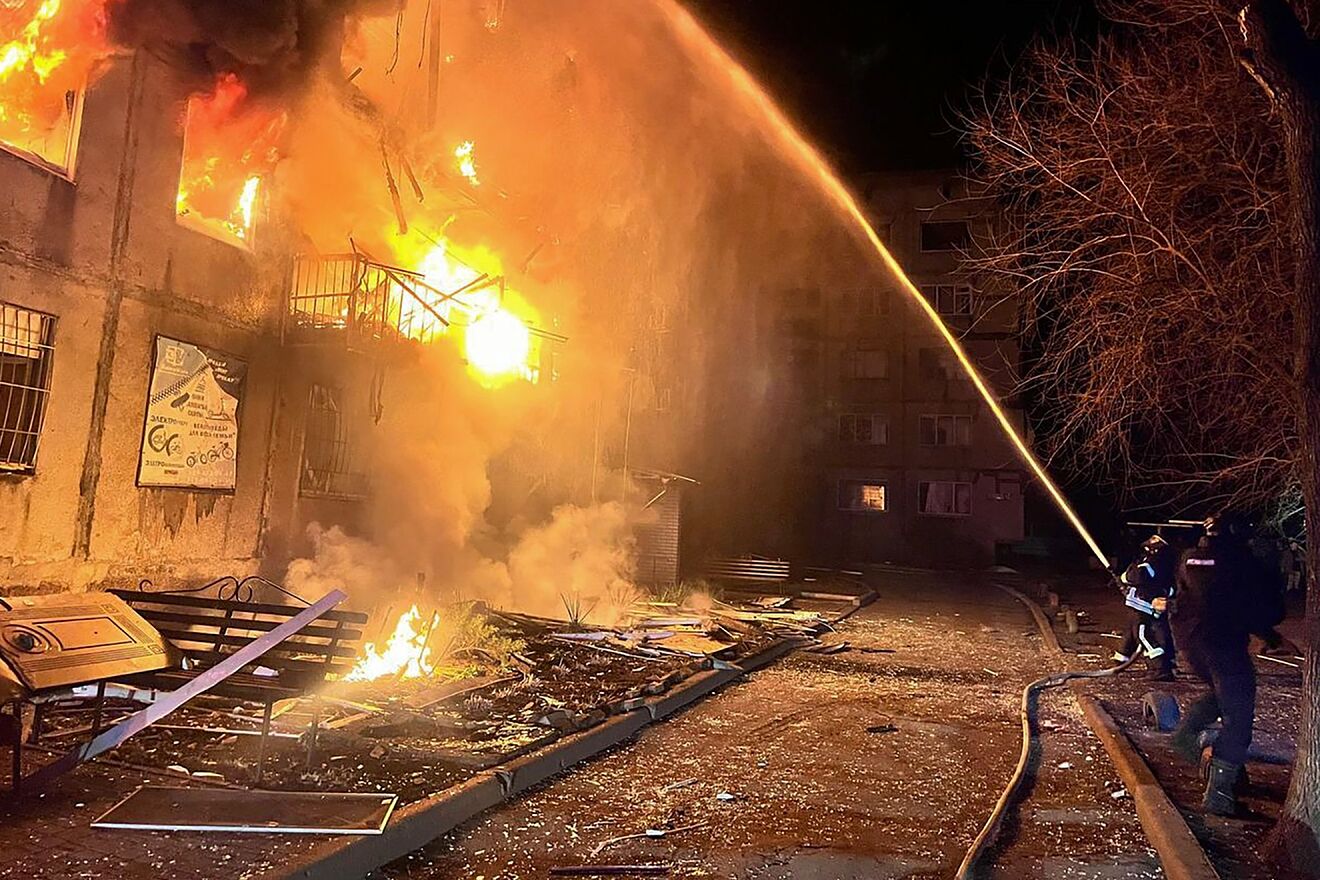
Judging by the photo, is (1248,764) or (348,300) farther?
(348,300)

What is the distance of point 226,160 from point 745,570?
60.4 ft

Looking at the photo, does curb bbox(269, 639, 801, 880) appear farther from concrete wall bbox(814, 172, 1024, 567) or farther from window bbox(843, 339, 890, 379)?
window bbox(843, 339, 890, 379)

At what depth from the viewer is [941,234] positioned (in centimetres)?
3828

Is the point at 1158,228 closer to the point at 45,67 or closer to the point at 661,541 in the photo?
the point at 45,67

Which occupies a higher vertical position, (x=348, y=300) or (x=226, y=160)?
(x=226, y=160)

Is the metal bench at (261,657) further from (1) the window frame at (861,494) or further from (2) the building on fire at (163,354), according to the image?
(1) the window frame at (861,494)

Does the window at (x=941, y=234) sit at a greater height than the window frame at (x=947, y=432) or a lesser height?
greater

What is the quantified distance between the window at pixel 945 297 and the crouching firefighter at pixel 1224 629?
3299cm

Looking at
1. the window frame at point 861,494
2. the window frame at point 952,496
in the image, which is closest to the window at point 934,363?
the window frame at point 952,496

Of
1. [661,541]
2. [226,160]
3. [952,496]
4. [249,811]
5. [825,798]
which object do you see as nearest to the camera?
[249,811]

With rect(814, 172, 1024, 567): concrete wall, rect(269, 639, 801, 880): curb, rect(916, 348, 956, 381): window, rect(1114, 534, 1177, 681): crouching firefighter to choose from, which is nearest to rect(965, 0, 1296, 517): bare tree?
rect(1114, 534, 1177, 681): crouching firefighter

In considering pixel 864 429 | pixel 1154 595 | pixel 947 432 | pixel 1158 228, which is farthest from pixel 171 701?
pixel 864 429

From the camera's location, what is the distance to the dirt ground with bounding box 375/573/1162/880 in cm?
488

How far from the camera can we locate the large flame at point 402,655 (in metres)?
8.77
